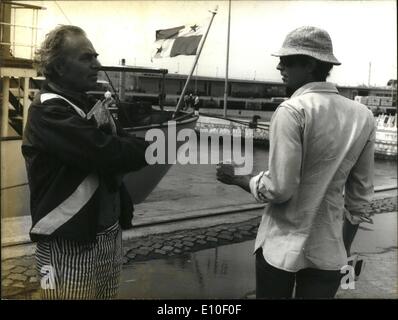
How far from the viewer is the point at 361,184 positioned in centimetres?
209

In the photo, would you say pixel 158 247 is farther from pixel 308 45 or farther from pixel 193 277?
pixel 308 45

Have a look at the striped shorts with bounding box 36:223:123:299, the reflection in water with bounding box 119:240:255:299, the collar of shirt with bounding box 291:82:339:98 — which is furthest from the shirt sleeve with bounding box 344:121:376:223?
the reflection in water with bounding box 119:240:255:299

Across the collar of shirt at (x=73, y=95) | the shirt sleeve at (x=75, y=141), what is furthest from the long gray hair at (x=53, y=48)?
the shirt sleeve at (x=75, y=141)

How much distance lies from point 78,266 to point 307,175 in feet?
3.22

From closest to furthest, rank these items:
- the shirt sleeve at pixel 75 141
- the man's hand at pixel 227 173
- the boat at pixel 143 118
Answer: the shirt sleeve at pixel 75 141, the man's hand at pixel 227 173, the boat at pixel 143 118

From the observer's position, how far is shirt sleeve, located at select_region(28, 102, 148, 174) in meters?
1.76

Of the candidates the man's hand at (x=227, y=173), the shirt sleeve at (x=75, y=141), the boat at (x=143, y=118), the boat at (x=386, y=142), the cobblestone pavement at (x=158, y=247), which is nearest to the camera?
the shirt sleeve at (x=75, y=141)

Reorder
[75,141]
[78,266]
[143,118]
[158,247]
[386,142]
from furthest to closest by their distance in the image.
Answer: [386,142], [143,118], [158,247], [78,266], [75,141]

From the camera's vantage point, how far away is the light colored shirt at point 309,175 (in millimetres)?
1835

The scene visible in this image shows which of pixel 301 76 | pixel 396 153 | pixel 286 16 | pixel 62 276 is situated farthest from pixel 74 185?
pixel 396 153

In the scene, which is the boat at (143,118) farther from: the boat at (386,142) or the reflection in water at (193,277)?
the boat at (386,142)

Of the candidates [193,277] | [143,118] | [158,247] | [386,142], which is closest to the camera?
[193,277]

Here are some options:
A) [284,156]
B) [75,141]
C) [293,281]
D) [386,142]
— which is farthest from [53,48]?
[386,142]

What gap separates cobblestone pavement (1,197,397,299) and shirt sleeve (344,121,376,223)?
2.14 m
